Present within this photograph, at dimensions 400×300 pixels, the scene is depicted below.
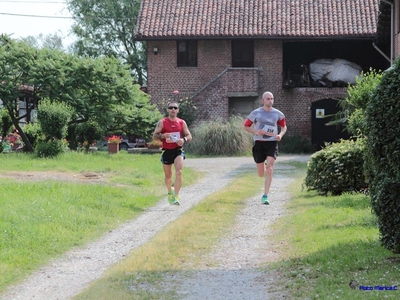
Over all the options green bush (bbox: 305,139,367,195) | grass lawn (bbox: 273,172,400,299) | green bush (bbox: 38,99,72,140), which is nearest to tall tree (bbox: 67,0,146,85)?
green bush (bbox: 38,99,72,140)

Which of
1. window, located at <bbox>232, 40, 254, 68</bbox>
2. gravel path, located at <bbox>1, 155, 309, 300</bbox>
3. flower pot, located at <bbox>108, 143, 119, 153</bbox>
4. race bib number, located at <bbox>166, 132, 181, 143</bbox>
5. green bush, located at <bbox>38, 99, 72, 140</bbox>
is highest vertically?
window, located at <bbox>232, 40, 254, 68</bbox>

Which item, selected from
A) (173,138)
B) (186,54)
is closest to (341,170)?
A: (173,138)

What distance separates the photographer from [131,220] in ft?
41.7

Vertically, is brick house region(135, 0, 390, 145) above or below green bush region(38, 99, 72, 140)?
above

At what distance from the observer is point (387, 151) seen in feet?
26.7

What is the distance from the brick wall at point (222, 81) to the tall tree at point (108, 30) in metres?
18.7

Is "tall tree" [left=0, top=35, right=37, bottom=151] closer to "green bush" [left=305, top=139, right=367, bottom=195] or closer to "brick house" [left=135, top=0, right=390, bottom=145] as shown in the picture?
"brick house" [left=135, top=0, right=390, bottom=145]

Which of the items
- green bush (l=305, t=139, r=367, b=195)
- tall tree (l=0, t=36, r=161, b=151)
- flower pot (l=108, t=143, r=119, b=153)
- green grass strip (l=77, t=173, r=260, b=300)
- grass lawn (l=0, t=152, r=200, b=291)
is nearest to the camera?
green grass strip (l=77, t=173, r=260, b=300)

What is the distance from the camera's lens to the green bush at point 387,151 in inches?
316

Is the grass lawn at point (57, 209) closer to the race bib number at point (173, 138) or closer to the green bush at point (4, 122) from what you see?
the race bib number at point (173, 138)

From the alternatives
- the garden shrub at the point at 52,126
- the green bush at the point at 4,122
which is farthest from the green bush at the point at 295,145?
the garden shrub at the point at 52,126

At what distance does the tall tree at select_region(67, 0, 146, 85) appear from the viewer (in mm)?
57969

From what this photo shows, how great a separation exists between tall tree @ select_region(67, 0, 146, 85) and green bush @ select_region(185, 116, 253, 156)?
2524 centimetres

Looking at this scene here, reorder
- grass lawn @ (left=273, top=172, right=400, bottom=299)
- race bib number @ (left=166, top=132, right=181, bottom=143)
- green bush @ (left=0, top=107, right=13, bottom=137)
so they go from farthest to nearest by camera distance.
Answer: green bush @ (left=0, top=107, right=13, bottom=137)
race bib number @ (left=166, top=132, right=181, bottom=143)
grass lawn @ (left=273, top=172, right=400, bottom=299)
